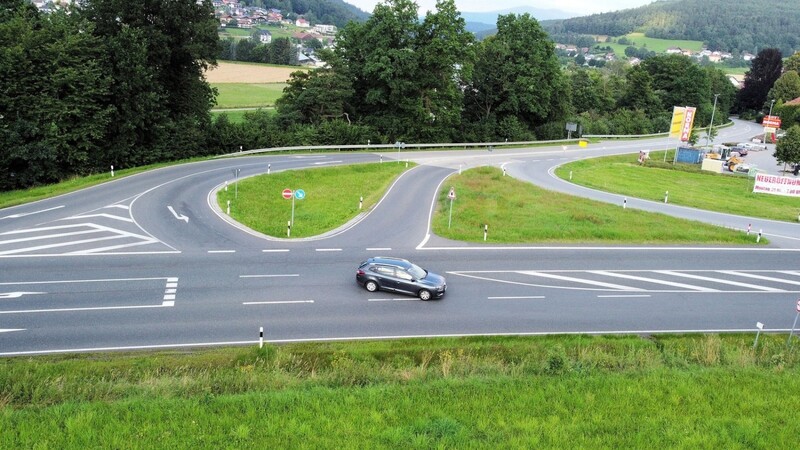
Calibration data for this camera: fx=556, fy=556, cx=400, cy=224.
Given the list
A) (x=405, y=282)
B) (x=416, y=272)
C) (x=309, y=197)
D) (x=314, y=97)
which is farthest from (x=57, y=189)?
(x=314, y=97)

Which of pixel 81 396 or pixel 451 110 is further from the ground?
pixel 451 110

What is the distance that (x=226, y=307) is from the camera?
63.6ft

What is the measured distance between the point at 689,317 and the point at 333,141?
38383mm

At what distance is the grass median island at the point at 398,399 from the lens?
10.8m

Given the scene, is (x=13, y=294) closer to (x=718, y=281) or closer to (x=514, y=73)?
(x=718, y=281)

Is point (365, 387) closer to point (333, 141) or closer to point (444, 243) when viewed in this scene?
point (444, 243)

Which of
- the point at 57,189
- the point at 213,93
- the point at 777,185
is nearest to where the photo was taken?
the point at 57,189

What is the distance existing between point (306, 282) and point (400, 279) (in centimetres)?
380

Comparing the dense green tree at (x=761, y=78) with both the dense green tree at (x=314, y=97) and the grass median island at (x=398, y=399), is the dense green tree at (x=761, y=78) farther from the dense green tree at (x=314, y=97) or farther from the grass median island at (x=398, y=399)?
the grass median island at (x=398, y=399)

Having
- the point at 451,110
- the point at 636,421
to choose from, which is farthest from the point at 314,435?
the point at 451,110

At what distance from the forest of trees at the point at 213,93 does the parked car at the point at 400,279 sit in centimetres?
2698

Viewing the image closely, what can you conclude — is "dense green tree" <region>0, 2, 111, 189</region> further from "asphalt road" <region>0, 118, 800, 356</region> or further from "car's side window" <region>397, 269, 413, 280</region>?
"car's side window" <region>397, 269, 413, 280</region>

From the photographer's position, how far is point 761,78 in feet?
406

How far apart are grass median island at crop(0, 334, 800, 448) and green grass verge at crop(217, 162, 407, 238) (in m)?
13.2
